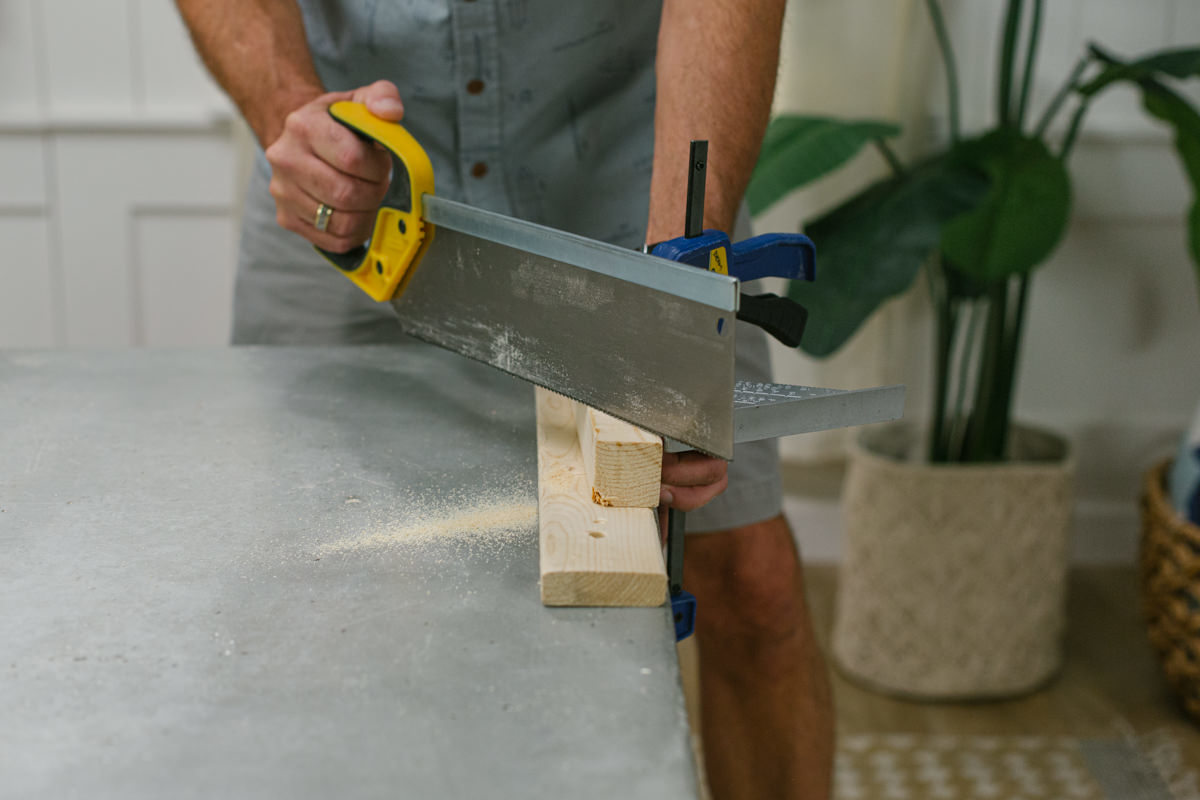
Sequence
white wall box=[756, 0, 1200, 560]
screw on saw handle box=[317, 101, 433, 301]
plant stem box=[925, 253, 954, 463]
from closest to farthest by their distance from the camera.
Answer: screw on saw handle box=[317, 101, 433, 301] < plant stem box=[925, 253, 954, 463] < white wall box=[756, 0, 1200, 560]

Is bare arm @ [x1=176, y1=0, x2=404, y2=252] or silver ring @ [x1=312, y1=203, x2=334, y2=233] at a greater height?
bare arm @ [x1=176, y1=0, x2=404, y2=252]

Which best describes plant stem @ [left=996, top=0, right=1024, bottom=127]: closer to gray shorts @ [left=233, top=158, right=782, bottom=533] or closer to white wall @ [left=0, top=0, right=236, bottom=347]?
gray shorts @ [left=233, top=158, right=782, bottom=533]

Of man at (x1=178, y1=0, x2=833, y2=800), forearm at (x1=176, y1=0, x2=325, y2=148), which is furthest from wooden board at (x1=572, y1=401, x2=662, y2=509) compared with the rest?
forearm at (x1=176, y1=0, x2=325, y2=148)

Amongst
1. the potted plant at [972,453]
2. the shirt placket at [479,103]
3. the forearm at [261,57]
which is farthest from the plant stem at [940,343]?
the forearm at [261,57]

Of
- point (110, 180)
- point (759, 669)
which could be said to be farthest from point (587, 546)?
point (110, 180)

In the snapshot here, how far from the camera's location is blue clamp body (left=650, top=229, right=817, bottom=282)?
0.59 metres

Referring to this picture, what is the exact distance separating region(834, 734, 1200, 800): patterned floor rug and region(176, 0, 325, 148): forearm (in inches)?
43.8

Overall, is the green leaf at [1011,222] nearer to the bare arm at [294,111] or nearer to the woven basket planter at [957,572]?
the woven basket planter at [957,572]

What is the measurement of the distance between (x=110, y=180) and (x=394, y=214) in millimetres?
1623

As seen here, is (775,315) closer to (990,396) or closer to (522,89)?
(522,89)

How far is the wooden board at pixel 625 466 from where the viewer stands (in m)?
0.56

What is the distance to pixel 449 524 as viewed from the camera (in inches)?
22.6

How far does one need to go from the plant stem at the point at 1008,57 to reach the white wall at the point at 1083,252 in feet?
0.71

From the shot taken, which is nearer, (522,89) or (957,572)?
(522,89)
